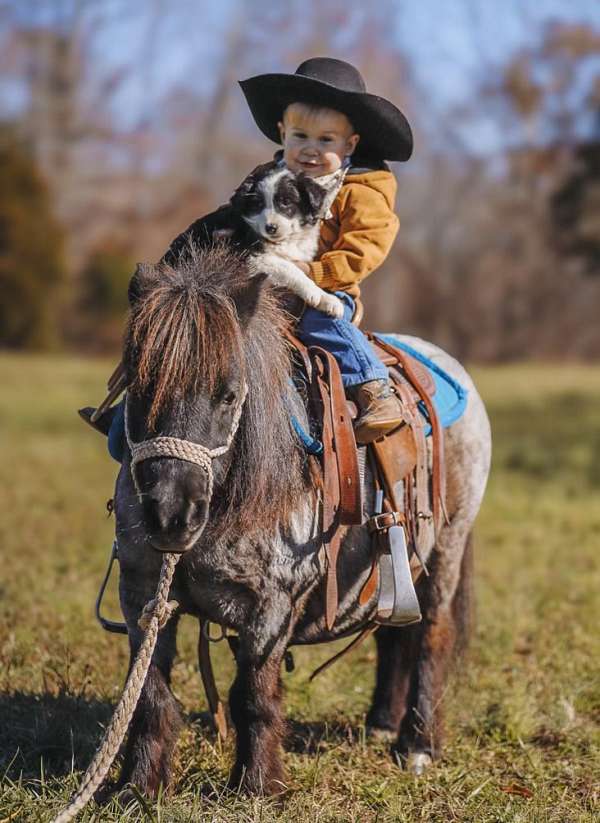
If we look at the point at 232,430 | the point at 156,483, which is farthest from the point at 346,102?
the point at 156,483

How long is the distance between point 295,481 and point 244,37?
67.9 metres

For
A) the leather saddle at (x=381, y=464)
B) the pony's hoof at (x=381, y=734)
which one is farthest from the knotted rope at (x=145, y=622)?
the pony's hoof at (x=381, y=734)

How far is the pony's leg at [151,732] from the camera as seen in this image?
3.45 m

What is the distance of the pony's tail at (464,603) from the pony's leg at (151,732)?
1803 mm

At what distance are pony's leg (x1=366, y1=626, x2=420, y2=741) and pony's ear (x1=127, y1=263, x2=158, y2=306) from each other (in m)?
2.11

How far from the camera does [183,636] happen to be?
597cm

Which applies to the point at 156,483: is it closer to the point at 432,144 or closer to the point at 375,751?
the point at 375,751

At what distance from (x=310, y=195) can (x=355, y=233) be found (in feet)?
0.91

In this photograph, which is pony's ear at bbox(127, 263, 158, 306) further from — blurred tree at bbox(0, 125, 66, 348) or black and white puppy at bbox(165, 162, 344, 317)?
blurred tree at bbox(0, 125, 66, 348)

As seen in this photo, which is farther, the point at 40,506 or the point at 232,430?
the point at 40,506

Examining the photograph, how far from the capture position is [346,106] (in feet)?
12.5

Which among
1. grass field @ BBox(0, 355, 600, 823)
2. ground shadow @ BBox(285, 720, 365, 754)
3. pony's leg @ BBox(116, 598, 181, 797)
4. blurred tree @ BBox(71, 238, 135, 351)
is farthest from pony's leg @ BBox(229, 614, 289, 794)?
blurred tree @ BBox(71, 238, 135, 351)

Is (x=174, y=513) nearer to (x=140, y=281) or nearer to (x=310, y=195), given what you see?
(x=140, y=281)

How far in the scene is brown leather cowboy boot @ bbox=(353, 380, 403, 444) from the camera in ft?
12.3
